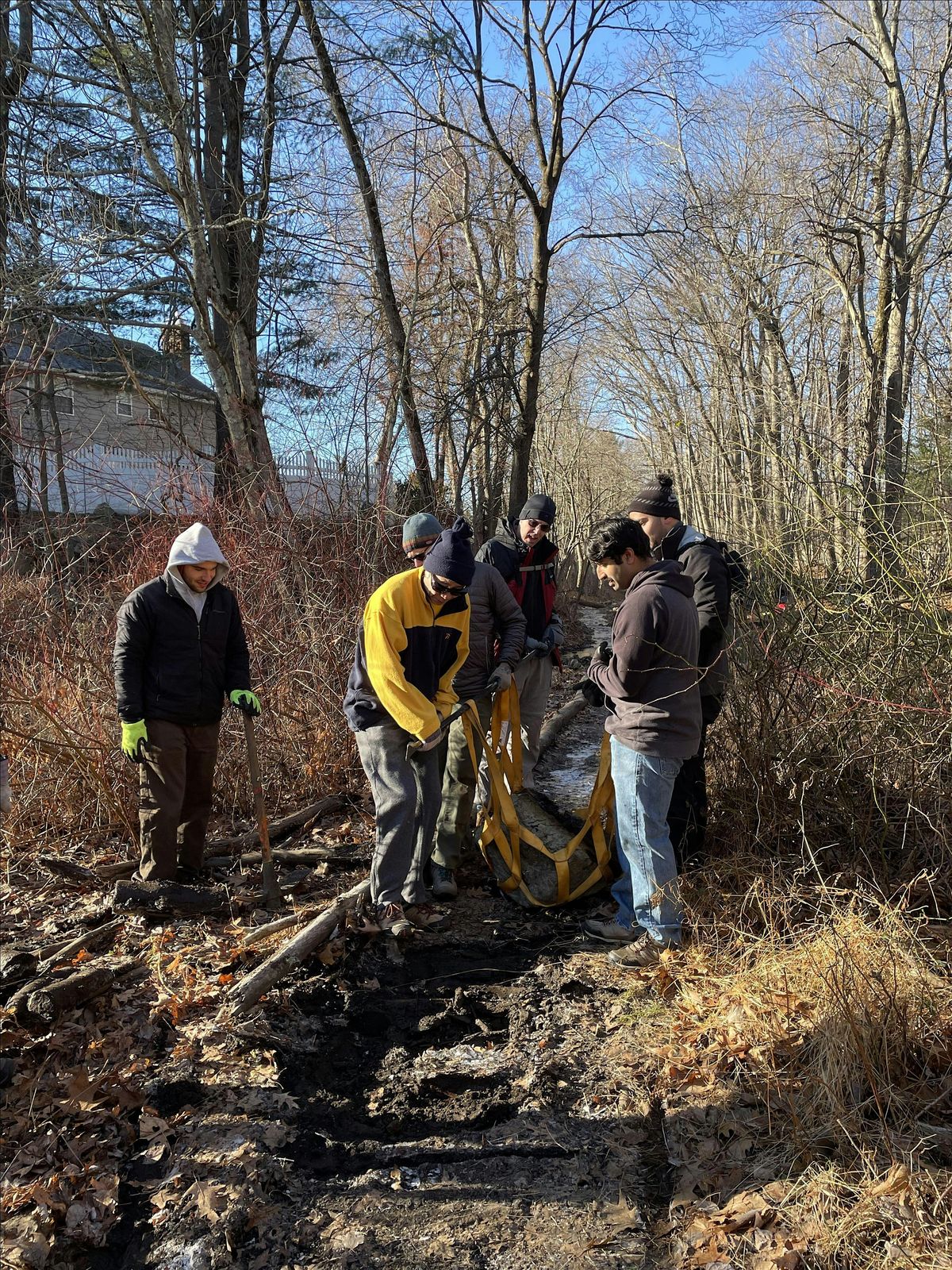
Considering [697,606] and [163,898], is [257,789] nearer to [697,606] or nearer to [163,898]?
[163,898]

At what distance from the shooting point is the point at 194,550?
4832mm

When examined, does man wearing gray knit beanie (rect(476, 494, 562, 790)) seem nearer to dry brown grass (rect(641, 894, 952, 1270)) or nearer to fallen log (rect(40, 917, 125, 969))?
dry brown grass (rect(641, 894, 952, 1270))

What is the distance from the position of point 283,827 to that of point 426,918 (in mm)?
1565

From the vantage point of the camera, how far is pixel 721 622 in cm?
458

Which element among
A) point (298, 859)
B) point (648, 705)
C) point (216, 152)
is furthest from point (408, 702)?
point (216, 152)

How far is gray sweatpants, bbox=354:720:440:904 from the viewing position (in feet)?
14.7

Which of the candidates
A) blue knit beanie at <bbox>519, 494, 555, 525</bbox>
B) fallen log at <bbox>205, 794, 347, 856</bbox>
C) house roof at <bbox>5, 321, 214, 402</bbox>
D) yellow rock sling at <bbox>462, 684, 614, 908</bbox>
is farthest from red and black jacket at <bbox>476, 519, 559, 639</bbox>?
house roof at <bbox>5, 321, 214, 402</bbox>

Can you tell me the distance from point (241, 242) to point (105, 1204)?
9.40 metres

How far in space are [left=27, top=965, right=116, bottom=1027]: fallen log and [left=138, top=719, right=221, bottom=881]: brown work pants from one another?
1.14m

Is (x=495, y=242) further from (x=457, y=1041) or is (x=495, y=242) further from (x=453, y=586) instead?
(x=457, y=1041)

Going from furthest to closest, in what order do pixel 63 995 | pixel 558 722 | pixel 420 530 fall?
pixel 558 722
pixel 420 530
pixel 63 995

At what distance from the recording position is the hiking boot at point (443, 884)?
16.2 feet

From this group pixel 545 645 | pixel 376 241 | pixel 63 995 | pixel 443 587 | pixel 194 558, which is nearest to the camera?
pixel 63 995

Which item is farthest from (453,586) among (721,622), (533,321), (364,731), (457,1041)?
(533,321)
